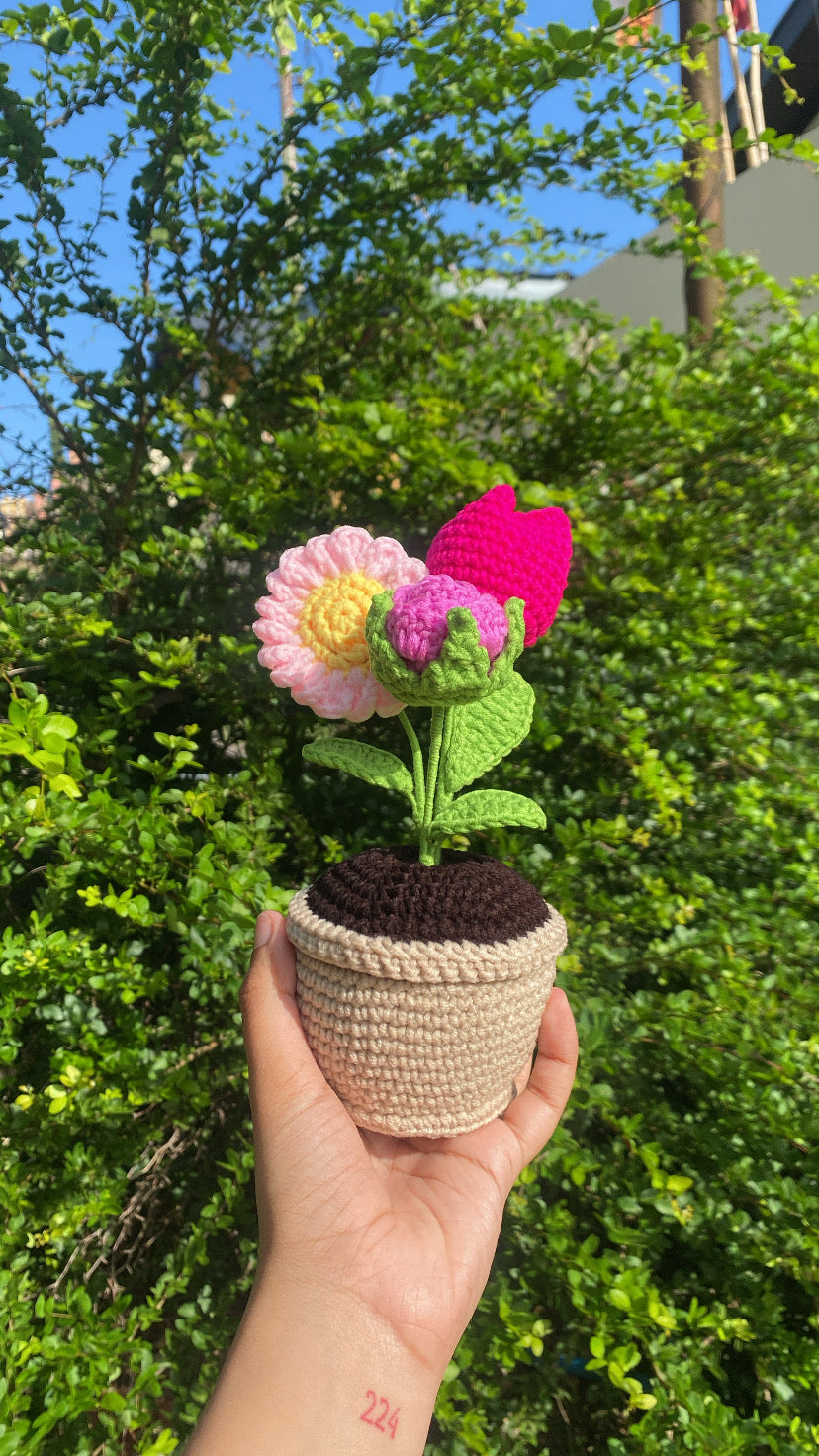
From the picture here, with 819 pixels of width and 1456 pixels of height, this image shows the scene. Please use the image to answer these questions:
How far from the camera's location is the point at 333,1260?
638 millimetres

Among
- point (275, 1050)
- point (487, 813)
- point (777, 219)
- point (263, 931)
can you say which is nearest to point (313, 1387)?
point (275, 1050)

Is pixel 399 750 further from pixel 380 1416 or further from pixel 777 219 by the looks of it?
pixel 777 219

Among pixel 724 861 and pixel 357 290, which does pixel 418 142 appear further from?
pixel 724 861

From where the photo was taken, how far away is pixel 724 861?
139 centimetres

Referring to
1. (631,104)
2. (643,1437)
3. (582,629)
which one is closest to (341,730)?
(582,629)

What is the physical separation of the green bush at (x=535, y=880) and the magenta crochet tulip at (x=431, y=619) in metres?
0.39

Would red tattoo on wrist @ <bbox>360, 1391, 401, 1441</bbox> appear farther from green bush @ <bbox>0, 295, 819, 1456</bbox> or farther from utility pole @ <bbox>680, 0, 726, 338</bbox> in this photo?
utility pole @ <bbox>680, 0, 726, 338</bbox>

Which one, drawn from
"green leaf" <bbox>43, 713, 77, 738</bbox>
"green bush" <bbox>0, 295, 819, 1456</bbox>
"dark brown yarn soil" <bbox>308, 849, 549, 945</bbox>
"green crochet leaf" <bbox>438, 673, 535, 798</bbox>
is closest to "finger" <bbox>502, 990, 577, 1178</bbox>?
"green bush" <bbox>0, 295, 819, 1456</bbox>

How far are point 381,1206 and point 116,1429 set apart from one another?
0.57 m

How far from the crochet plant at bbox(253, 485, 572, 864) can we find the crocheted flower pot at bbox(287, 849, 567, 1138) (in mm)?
83

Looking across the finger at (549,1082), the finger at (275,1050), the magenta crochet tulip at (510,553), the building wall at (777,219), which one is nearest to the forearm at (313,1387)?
the finger at (275,1050)

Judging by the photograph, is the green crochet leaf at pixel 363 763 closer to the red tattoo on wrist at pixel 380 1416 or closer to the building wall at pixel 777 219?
the red tattoo on wrist at pixel 380 1416

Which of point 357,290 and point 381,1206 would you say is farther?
point 357,290

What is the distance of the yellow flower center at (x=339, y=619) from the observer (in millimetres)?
719
